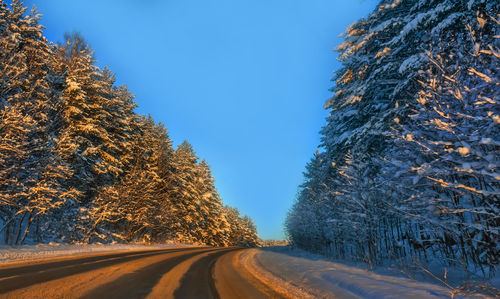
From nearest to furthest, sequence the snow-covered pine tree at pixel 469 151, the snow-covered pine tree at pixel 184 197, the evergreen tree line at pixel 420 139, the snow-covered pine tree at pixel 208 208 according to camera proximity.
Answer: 1. the snow-covered pine tree at pixel 469 151
2. the evergreen tree line at pixel 420 139
3. the snow-covered pine tree at pixel 184 197
4. the snow-covered pine tree at pixel 208 208

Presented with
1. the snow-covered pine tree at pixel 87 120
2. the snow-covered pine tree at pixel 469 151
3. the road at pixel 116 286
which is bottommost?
the road at pixel 116 286

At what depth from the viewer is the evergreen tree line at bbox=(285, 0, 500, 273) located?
5039 mm

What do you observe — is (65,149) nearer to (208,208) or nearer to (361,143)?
(361,143)

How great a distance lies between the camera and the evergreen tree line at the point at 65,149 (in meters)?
12.6

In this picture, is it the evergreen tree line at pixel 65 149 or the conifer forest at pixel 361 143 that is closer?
the conifer forest at pixel 361 143

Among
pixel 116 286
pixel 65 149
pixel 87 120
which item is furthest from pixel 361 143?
pixel 87 120

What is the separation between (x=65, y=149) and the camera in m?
14.3

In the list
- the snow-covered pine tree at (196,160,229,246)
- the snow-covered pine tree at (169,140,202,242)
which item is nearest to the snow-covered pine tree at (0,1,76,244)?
the snow-covered pine tree at (169,140,202,242)

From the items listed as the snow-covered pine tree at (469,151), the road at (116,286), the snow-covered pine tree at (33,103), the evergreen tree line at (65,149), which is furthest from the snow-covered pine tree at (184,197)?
the snow-covered pine tree at (469,151)

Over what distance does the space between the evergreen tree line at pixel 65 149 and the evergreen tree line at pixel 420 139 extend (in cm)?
1466

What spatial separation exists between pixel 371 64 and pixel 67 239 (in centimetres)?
2299

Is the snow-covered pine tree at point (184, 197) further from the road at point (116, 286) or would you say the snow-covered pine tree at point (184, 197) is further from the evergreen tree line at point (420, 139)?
the road at point (116, 286)

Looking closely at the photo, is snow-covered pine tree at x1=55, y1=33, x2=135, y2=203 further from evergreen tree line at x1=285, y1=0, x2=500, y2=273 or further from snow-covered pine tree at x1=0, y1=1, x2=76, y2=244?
evergreen tree line at x1=285, y1=0, x2=500, y2=273

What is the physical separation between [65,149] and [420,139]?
55.6 feet
